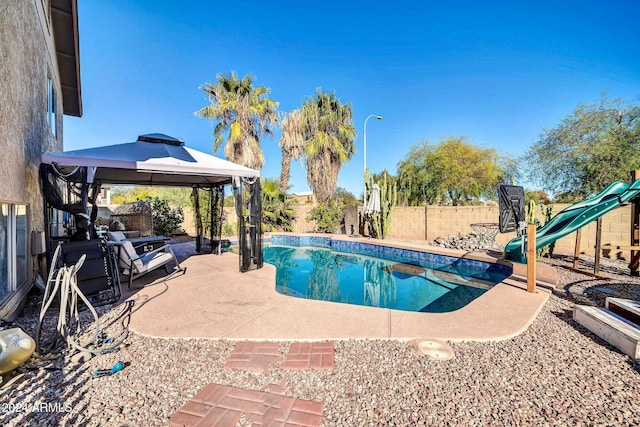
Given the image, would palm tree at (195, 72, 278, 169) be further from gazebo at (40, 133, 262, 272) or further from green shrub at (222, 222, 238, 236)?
gazebo at (40, 133, 262, 272)

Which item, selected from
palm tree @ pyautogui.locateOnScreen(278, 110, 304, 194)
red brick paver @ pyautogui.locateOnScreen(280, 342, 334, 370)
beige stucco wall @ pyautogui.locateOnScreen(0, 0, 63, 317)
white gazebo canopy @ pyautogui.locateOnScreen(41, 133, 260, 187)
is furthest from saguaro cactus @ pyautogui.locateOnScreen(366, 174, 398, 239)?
beige stucco wall @ pyautogui.locateOnScreen(0, 0, 63, 317)

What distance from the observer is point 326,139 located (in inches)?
654

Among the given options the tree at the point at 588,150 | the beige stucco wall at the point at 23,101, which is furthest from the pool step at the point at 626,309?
the tree at the point at 588,150

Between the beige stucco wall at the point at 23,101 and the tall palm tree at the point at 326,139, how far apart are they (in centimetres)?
1224

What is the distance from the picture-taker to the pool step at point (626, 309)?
9.90ft

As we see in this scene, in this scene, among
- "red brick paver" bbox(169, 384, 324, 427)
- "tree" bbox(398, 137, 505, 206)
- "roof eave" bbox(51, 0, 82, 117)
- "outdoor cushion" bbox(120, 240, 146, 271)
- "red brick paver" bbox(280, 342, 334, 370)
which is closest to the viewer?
"red brick paver" bbox(169, 384, 324, 427)

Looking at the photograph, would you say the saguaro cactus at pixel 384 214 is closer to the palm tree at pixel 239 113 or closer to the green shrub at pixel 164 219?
the palm tree at pixel 239 113

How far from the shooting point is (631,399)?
2.05m

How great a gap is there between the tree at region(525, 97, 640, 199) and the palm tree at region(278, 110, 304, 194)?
1357 centimetres

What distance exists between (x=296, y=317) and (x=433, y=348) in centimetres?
159

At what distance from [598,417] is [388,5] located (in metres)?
12.6

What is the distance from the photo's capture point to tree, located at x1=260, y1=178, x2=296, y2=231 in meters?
14.3

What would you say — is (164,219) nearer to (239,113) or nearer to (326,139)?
(239,113)

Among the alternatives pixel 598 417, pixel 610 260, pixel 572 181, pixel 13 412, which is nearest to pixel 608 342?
pixel 598 417
